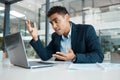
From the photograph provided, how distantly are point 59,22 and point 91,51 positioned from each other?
1.27 ft

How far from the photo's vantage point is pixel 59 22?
1.77m

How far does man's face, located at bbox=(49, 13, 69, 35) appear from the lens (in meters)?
1.75

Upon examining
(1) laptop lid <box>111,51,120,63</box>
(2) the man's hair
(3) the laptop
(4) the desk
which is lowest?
(1) laptop lid <box>111,51,120,63</box>

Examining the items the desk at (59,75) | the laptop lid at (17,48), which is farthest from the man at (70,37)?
the desk at (59,75)

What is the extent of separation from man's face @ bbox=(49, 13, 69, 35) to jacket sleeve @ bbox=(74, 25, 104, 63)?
0.71ft

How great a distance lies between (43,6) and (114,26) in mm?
1671

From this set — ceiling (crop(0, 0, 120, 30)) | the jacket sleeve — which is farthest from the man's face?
ceiling (crop(0, 0, 120, 30))

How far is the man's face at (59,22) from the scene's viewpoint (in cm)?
175

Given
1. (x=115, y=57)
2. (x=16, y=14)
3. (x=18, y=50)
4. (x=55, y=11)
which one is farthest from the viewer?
(x=16, y=14)

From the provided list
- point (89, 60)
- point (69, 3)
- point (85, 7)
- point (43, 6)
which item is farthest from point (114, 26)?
point (89, 60)

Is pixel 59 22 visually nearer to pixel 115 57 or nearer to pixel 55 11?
pixel 55 11

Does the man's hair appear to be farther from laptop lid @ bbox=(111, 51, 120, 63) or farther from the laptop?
laptop lid @ bbox=(111, 51, 120, 63)

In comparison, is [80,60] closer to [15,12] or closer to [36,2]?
[36,2]

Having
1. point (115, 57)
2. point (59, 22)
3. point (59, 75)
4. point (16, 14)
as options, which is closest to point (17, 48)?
point (59, 75)
